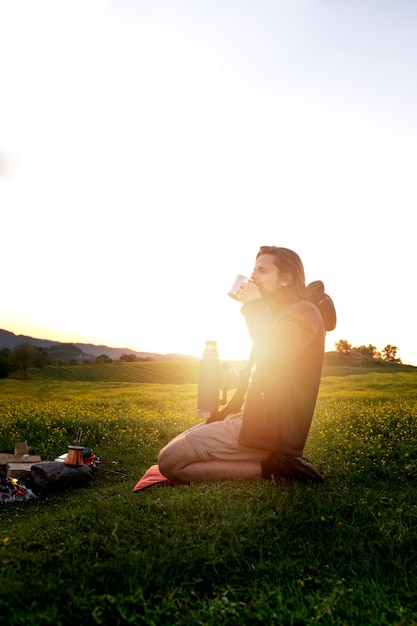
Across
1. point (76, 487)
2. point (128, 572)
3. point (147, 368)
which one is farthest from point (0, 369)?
point (128, 572)

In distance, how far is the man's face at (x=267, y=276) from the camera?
20.9ft

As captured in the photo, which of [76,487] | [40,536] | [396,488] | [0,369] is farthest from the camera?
[0,369]

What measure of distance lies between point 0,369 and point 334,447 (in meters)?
68.9

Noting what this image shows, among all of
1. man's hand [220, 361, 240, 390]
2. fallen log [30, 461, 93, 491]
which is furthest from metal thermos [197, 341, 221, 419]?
fallen log [30, 461, 93, 491]

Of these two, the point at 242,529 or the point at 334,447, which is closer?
the point at 242,529

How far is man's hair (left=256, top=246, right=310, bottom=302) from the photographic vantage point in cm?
633

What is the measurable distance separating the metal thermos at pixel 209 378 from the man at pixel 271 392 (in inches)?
13.4

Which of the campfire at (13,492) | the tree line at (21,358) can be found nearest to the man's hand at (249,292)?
the campfire at (13,492)

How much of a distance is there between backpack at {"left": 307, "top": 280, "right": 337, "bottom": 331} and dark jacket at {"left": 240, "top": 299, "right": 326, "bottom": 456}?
360 millimetres

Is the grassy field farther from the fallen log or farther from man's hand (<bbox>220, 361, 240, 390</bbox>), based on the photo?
man's hand (<bbox>220, 361, 240, 390</bbox>)

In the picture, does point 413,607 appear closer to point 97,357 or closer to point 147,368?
point 147,368

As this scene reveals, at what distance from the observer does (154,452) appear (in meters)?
11.1

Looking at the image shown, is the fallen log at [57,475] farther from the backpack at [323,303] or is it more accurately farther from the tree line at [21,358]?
the tree line at [21,358]

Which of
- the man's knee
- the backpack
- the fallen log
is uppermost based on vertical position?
the backpack
